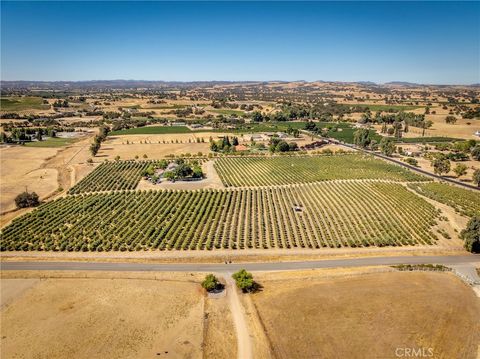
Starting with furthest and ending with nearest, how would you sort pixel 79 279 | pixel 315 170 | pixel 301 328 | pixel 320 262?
pixel 315 170 < pixel 320 262 < pixel 79 279 < pixel 301 328

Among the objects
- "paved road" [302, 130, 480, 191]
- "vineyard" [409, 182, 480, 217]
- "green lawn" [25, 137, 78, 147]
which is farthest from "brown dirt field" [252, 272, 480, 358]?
"green lawn" [25, 137, 78, 147]

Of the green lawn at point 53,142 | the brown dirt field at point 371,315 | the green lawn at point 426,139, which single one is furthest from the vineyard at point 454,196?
the green lawn at point 53,142

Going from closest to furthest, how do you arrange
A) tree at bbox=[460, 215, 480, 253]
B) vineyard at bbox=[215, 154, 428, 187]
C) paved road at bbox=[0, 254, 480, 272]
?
paved road at bbox=[0, 254, 480, 272]
tree at bbox=[460, 215, 480, 253]
vineyard at bbox=[215, 154, 428, 187]

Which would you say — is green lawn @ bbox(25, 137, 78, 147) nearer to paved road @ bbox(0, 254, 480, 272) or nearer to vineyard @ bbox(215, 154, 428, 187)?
vineyard @ bbox(215, 154, 428, 187)

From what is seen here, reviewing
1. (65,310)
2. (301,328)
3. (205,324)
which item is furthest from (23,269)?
(301,328)

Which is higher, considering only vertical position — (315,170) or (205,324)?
(315,170)

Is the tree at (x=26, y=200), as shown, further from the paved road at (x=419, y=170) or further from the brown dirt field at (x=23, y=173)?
the paved road at (x=419, y=170)

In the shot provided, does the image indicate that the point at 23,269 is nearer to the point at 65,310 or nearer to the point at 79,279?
the point at 79,279
